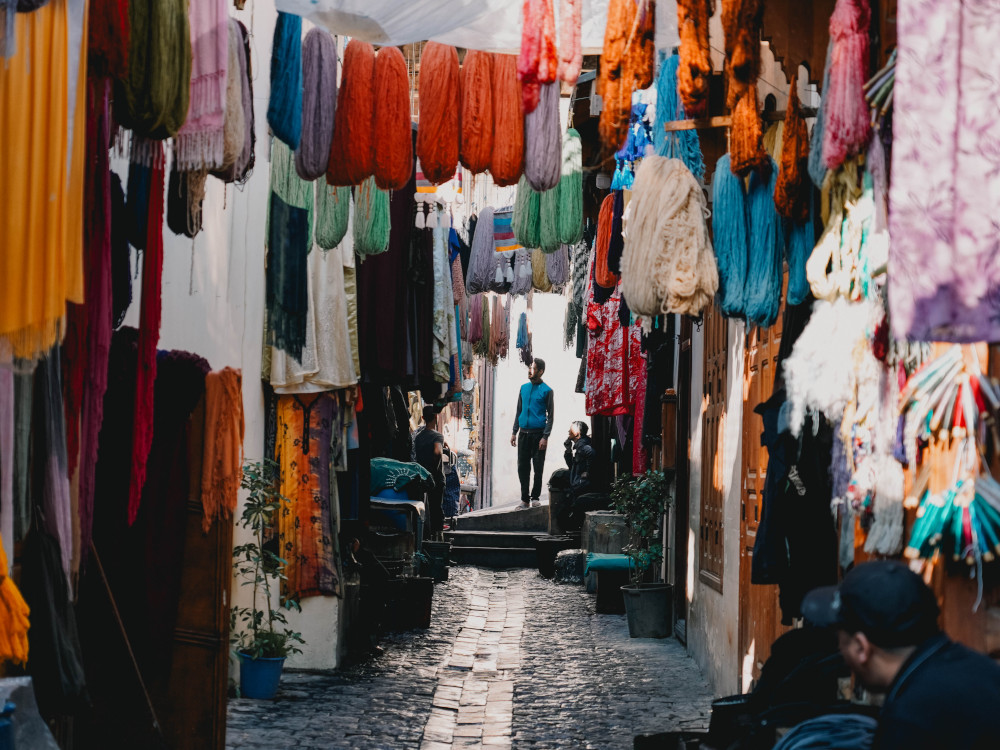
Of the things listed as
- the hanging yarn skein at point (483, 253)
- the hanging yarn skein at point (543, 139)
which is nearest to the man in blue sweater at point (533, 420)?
the hanging yarn skein at point (483, 253)

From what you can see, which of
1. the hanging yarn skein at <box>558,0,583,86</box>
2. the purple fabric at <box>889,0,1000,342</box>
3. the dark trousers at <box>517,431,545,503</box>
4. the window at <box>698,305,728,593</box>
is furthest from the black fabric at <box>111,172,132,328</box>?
the dark trousers at <box>517,431,545,503</box>

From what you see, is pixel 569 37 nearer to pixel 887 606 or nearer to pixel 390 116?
pixel 390 116

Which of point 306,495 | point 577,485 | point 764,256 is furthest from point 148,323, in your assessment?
A: point 577,485

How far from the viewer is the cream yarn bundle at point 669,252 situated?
522cm

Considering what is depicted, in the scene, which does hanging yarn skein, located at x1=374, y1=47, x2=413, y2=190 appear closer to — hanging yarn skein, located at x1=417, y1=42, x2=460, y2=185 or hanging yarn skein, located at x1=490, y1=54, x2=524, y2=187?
hanging yarn skein, located at x1=417, y1=42, x2=460, y2=185

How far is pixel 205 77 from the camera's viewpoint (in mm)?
4578

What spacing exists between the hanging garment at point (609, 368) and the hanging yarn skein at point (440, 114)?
7.68 metres

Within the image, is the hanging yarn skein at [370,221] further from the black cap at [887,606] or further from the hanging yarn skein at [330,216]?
the black cap at [887,606]

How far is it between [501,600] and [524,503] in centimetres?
603

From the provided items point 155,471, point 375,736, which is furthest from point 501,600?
point 155,471

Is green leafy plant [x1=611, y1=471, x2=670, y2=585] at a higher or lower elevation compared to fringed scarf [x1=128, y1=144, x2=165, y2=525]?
lower

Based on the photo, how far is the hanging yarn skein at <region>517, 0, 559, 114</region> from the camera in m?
5.29

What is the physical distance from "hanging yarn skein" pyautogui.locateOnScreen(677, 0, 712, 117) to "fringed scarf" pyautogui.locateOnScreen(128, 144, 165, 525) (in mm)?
2324

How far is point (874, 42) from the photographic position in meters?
4.45
